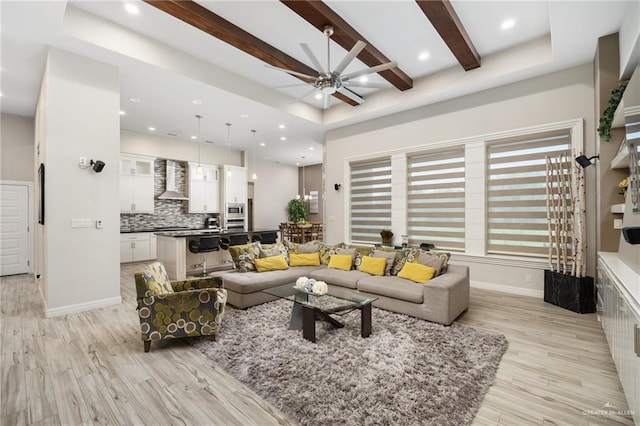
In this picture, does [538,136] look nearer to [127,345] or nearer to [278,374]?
[278,374]

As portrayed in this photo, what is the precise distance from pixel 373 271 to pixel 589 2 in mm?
3814

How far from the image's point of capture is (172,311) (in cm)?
286

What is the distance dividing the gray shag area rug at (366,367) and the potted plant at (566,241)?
1640 mm

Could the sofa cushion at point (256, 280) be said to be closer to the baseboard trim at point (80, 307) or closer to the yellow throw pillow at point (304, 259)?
the yellow throw pillow at point (304, 259)

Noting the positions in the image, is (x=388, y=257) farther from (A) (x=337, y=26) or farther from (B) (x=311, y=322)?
(A) (x=337, y=26)

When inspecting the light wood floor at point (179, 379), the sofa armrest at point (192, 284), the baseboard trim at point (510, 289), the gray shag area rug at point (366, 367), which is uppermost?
the sofa armrest at point (192, 284)

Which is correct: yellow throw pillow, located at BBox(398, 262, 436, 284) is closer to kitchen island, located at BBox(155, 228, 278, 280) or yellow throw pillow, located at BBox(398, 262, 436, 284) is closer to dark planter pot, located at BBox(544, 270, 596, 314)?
dark planter pot, located at BBox(544, 270, 596, 314)

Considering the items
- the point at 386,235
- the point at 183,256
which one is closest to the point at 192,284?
the point at 183,256

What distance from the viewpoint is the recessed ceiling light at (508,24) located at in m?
3.75

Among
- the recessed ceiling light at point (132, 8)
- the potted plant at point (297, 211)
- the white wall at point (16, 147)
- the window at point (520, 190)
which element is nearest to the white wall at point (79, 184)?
the recessed ceiling light at point (132, 8)

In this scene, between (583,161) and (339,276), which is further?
(339,276)

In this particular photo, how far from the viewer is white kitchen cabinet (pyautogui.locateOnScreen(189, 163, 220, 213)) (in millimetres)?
8578

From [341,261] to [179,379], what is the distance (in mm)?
2809

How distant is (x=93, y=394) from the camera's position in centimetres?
218
